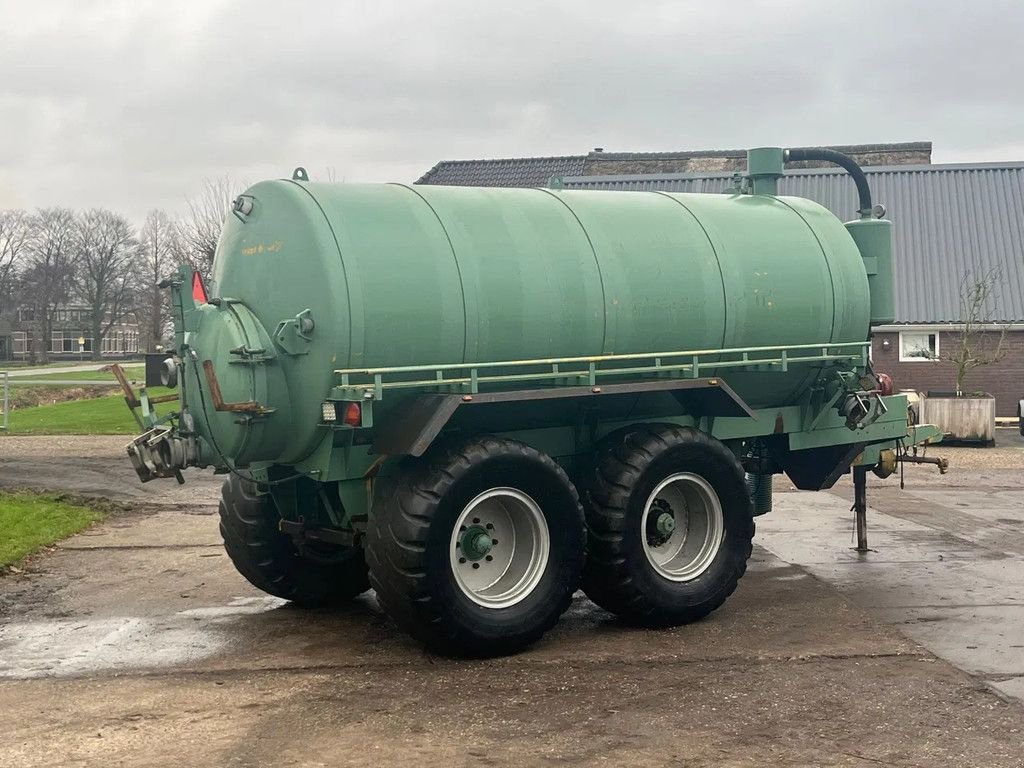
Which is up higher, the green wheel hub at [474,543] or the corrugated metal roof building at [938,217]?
the corrugated metal roof building at [938,217]

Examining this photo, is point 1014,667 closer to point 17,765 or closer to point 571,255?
point 571,255

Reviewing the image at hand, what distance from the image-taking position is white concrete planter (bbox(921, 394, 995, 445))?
69.3 ft

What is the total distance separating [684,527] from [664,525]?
1.49 feet

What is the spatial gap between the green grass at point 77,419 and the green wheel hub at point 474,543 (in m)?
Result: 17.5

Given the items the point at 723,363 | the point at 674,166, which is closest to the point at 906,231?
the point at 674,166

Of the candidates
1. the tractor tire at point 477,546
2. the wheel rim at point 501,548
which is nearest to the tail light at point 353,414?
the tractor tire at point 477,546

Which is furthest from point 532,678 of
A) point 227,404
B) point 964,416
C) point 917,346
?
Answer: point 917,346

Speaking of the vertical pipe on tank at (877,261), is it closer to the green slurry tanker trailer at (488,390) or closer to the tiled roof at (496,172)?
the green slurry tanker trailer at (488,390)

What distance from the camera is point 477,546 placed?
7.62m

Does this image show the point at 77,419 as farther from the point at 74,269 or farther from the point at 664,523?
the point at 74,269

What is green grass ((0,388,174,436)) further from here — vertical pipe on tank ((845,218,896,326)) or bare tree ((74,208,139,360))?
bare tree ((74,208,139,360))

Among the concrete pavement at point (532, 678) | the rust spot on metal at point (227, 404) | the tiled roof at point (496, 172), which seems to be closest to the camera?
the concrete pavement at point (532, 678)

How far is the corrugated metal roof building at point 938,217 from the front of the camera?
26984mm

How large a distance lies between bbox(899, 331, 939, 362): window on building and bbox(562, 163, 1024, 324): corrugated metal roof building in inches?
13.4
